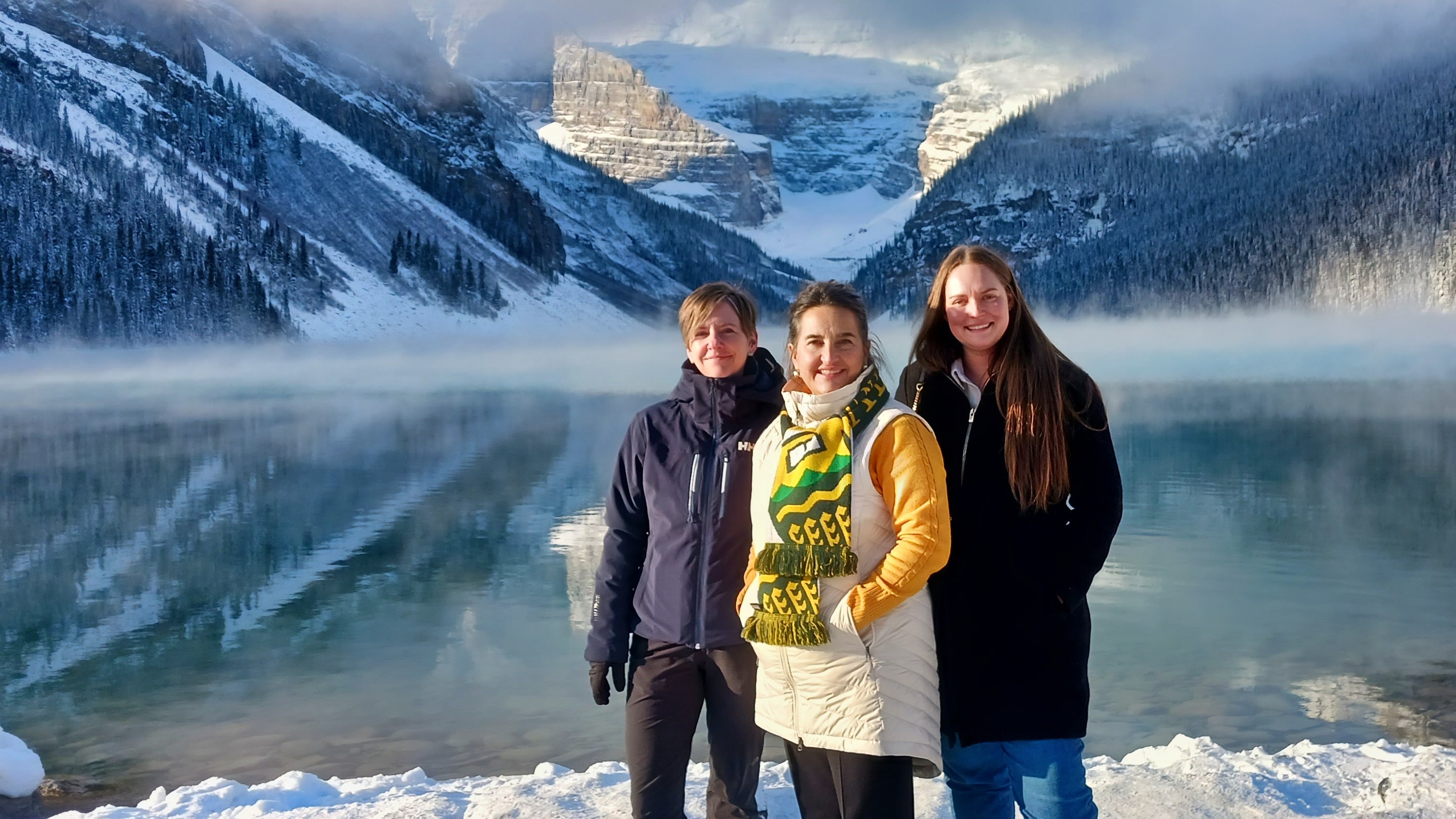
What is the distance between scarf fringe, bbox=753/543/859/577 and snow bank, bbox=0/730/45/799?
622 centimetres

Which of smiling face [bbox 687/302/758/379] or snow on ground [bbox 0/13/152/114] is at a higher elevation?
snow on ground [bbox 0/13/152/114]

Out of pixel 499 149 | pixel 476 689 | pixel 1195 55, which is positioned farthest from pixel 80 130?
pixel 1195 55

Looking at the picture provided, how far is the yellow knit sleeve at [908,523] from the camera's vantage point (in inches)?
141

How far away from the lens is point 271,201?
100m

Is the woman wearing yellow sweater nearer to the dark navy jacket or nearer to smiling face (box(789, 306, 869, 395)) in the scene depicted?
smiling face (box(789, 306, 869, 395))

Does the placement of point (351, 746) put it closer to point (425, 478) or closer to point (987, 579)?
point (987, 579)

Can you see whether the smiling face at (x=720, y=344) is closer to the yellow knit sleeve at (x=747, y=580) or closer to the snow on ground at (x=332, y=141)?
the yellow knit sleeve at (x=747, y=580)

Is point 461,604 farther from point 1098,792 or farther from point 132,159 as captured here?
point 132,159

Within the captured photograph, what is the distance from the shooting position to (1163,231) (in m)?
127

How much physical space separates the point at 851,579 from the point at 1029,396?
836 mm

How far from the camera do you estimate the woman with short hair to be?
4438mm

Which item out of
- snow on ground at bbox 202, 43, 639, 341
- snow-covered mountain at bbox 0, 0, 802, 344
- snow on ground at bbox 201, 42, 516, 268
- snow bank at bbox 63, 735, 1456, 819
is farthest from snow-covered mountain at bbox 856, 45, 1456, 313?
snow bank at bbox 63, 735, 1456, 819

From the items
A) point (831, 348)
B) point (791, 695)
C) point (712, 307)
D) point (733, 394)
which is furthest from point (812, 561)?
point (712, 307)

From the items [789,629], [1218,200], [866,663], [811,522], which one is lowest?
[866,663]
